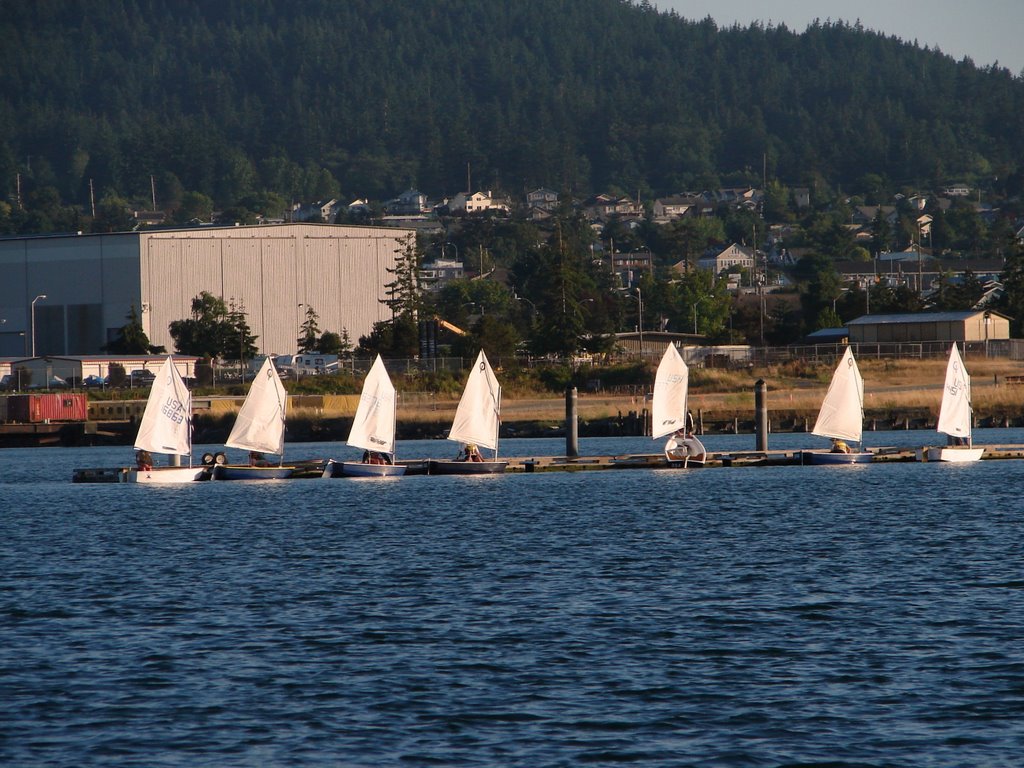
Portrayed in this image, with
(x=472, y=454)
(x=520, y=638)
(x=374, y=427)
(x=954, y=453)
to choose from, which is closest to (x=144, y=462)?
(x=374, y=427)

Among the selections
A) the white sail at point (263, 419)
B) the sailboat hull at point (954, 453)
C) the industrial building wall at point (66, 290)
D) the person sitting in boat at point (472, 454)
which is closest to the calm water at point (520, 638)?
the white sail at point (263, 419)

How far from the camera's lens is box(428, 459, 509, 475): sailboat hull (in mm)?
71062

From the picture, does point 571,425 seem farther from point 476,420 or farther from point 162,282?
point 162,282

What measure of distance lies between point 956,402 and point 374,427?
89.2 ft

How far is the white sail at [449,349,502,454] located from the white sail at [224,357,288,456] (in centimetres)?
797

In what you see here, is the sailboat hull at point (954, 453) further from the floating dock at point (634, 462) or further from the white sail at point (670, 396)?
the white sail at point (670, 396)

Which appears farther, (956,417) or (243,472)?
(956,417)

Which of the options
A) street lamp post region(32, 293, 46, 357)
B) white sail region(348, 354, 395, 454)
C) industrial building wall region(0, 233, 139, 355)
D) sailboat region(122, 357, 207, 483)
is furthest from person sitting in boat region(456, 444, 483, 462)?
industrial building wall region(0, 233, 139, 355)

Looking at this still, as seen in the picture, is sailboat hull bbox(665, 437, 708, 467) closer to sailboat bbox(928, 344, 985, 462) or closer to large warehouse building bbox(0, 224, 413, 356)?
sailboat bbox(928, 344, 985, 462)

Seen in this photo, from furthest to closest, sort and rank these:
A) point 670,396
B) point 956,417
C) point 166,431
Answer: point 956,417
point 670,396
point 166,431

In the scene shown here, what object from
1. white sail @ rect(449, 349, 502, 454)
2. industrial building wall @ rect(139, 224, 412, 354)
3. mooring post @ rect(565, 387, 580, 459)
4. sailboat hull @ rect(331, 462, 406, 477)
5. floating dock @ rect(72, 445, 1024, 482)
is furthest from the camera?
industrial building wall @ rect(139, 224, 412, 354)

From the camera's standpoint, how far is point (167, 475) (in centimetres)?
7175

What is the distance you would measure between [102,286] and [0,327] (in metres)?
11.3

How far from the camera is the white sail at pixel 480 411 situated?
72.6 metres
